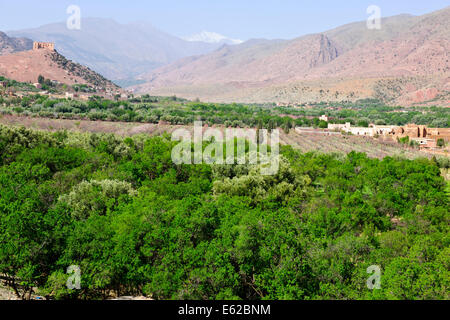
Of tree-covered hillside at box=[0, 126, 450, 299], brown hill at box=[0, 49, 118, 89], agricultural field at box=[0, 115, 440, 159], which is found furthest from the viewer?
brown hill at box=[0, 49, 118, 89]

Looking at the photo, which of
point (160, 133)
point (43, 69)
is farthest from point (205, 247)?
point (43, 69)

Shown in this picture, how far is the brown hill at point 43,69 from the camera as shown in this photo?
16675cm

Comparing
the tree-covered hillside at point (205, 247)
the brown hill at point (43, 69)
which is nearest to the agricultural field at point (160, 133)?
the tree-covered hillside at point (205, 247)

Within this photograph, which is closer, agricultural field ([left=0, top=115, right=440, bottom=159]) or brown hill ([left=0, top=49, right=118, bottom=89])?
agricultural field ([left=0, top=115, right=440, bottom=159])

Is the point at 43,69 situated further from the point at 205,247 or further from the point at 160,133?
the point at 205,247

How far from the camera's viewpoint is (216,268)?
50.7 ft

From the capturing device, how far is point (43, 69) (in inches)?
6786

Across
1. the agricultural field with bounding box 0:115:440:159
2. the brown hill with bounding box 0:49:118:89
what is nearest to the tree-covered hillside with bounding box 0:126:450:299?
the agricultural field with bounding box 0:115:440:159

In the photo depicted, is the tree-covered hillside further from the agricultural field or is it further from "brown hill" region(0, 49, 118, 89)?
"brown hill" region(0, 49, 118, 89)

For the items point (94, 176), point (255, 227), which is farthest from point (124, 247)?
point (94, 176)

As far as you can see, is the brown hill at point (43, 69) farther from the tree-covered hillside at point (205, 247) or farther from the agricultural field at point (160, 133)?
the tree-covered hillside at point (205, 247)

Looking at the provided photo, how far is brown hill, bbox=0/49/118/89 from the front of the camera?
166750mm

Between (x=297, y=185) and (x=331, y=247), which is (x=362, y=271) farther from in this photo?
(x=297, y=185)
